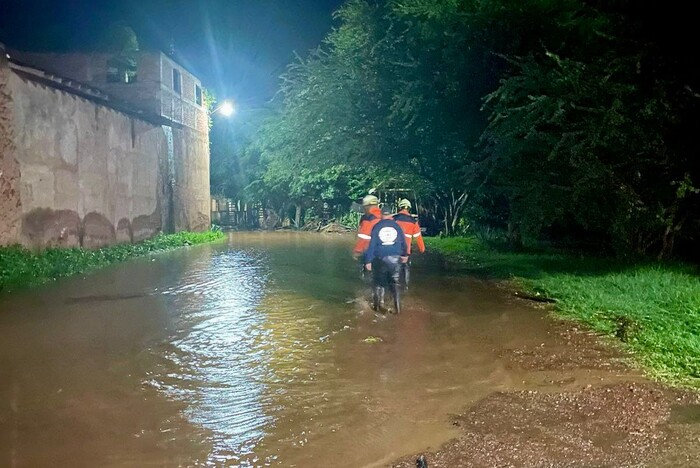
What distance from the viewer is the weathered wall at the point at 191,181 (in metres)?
27.9

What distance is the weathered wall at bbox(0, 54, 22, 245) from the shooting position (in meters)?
14.4

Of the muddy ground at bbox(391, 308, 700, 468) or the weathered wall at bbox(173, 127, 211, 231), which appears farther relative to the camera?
Result: the weathered wall at bbox(173, 127, 211, 231)

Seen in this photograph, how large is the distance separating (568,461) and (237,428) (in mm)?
2651

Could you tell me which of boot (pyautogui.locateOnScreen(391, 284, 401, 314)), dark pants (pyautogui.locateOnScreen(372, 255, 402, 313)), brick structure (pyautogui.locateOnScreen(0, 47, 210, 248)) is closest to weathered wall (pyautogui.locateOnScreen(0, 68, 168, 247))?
brick structure (pyautogui.locateOnScreen(0, 47, 210, 248))

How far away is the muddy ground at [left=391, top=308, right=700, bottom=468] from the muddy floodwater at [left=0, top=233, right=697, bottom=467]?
8.8 inches

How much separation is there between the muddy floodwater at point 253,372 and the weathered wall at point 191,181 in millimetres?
15468

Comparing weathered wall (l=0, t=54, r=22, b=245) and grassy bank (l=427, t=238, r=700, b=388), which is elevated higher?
weathered wall (l=0, t=54, r=22, b=245)

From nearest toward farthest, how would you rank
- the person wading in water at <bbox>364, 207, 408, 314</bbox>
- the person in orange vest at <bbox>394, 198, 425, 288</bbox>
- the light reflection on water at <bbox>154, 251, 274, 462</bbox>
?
the light reflection on water at <bbox>154, 251, 274, 462</bbox> → the person wading in water at <bbox>364, 207, 408, 314</bbox> → the person in orange vest at <bbox>394, 198, 425, 288</bbox>

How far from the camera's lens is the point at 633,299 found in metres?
10.1

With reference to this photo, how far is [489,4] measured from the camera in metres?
16.6

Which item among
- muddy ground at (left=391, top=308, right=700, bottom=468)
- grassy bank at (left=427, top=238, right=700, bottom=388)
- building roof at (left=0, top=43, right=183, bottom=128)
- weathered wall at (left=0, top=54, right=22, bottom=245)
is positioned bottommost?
muddy ground at (left=391, top=308, right=700, bottom=468)

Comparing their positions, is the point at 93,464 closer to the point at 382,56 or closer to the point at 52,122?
the point at 52,122

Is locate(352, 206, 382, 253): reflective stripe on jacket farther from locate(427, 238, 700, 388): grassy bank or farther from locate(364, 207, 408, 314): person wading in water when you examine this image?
locate(427, 238, 700, 388): grassy bank

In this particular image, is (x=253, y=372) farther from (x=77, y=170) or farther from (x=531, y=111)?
(x=77, y=170)
